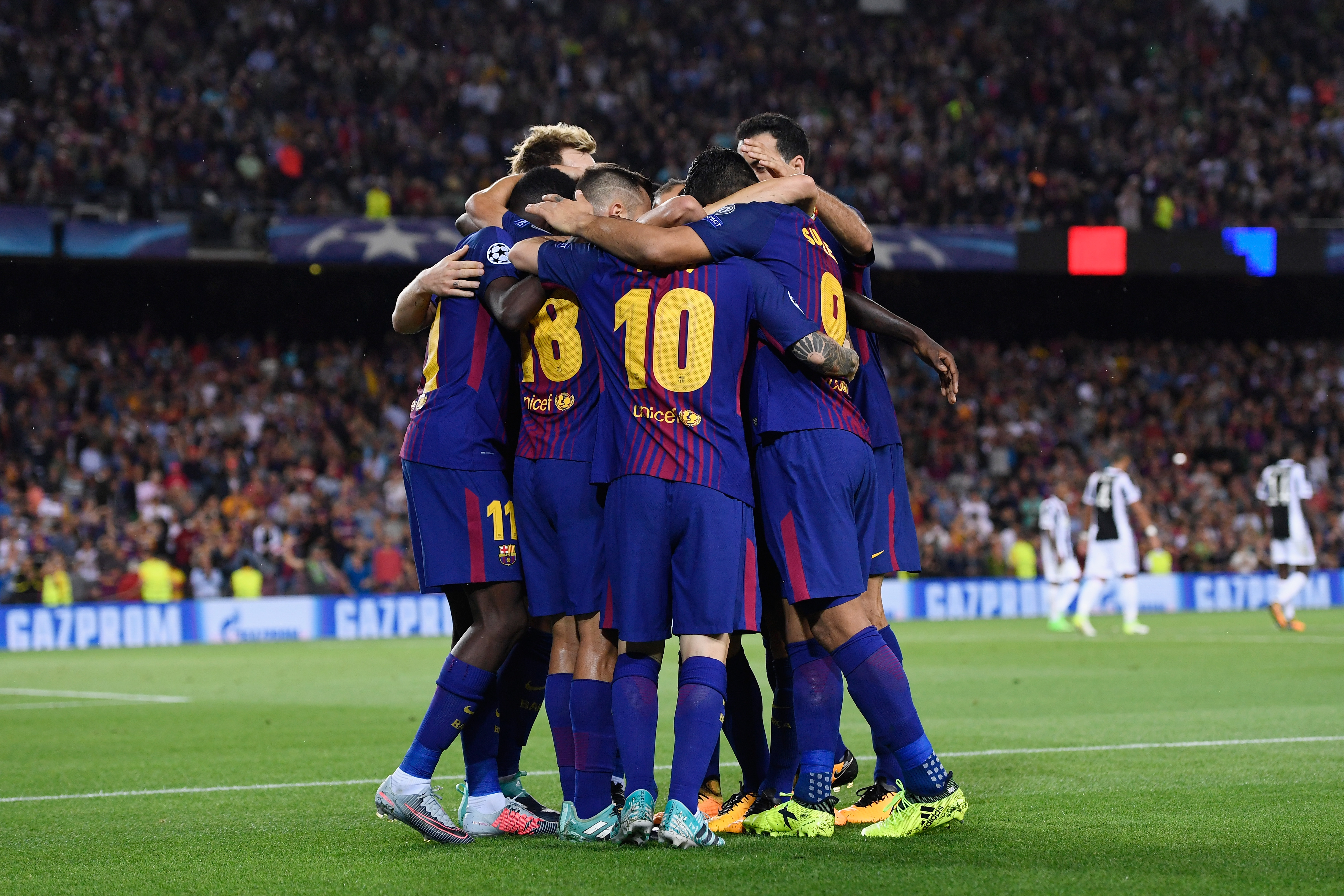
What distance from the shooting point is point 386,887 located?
4320mm

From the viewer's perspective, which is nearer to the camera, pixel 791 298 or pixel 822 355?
pixel 822 355

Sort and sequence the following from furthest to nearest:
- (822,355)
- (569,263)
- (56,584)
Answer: (56,584), (569,263), (822,355)

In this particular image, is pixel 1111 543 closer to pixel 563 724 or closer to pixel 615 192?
pixel 563 724

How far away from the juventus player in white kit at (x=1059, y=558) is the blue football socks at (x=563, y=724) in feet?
49.4

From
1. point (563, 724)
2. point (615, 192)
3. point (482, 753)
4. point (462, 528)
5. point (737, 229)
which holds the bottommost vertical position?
point (482, 753)

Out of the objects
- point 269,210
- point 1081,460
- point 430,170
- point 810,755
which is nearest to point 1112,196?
point 1081,460

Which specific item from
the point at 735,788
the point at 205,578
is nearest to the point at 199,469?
the point at 205,578

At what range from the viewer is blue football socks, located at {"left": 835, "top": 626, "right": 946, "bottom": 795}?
16.7 ft

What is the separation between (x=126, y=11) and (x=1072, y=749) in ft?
77.8

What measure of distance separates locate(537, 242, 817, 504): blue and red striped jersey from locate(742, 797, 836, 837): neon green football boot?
3.74ft

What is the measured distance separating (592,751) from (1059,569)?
16272 millimetres

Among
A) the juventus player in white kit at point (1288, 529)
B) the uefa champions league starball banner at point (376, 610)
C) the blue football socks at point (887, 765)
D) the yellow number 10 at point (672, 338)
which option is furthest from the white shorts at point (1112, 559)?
the yellow number 10 at point (672, 338)

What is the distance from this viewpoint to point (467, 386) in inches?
220

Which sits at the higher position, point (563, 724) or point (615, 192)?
point (615, 192)
